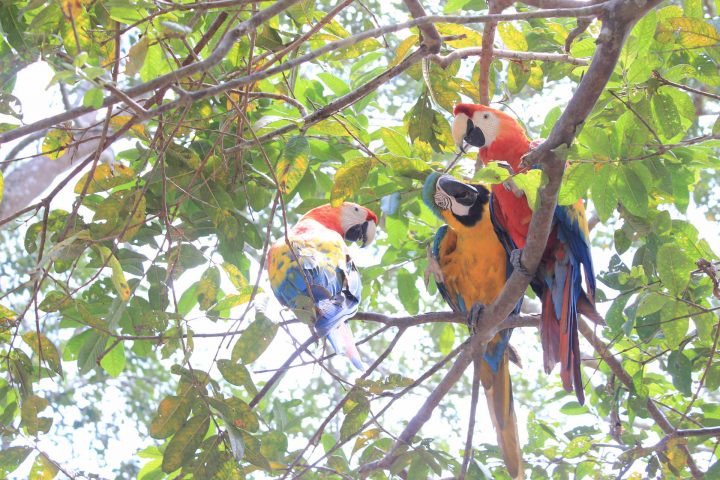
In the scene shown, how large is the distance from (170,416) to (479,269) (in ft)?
3.66

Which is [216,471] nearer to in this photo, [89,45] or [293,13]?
[89,45]

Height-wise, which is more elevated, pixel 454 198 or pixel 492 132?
pixel 492 132

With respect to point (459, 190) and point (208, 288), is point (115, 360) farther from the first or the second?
point (459, 190)

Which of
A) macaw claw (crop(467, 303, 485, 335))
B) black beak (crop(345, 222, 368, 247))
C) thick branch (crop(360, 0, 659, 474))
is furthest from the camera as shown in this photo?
black beak (crop(345, 222, 368, 247))

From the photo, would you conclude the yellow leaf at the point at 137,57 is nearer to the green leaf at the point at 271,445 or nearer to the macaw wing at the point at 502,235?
the green leaf at the point at 271,445

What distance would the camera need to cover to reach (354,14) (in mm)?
4816

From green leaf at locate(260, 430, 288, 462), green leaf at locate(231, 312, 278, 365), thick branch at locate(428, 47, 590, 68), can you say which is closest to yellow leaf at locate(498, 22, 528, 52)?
thick branch at locate(428, 47, 590, 68)

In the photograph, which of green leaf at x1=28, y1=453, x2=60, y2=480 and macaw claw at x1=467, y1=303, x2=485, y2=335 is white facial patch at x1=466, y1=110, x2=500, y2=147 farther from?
green leaf at x1=28, y1=453, x2=60, y2=480

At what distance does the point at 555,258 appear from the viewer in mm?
1970

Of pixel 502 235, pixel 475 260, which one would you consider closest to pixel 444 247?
pixel 475 260

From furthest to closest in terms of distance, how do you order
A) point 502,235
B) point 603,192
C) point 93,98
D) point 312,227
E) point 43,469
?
1. point 312,227
2. point 502,235
3. point 43,469
4. point 603,192
5. point 93,98

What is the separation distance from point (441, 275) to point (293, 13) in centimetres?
91

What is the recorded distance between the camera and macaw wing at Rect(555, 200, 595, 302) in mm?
1888

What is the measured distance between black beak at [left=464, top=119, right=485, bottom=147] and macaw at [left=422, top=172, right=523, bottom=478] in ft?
0.42
